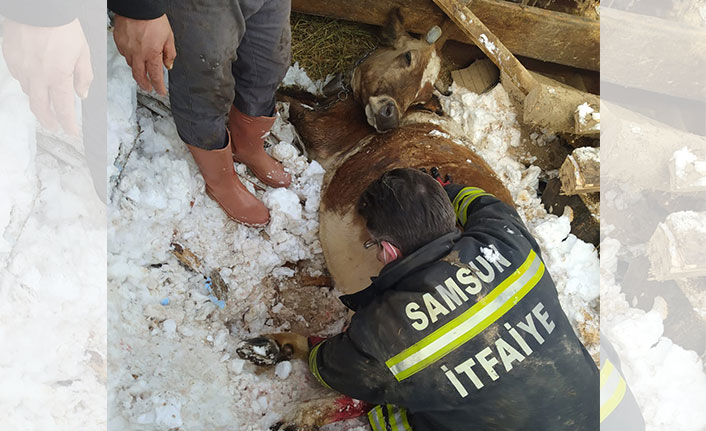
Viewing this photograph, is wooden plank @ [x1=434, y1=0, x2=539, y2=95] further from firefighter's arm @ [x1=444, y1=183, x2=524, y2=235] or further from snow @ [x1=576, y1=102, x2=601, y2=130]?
firefighter's arm @ [x1=444, y1=183, x2=524, y2=235]

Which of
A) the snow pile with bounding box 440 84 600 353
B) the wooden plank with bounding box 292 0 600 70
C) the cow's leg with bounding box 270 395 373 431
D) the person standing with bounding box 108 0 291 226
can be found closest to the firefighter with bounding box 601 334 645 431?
the snow pile with bounding box 440 84 600 353

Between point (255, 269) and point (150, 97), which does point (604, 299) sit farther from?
point (150, 97)

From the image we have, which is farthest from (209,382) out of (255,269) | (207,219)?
(207,219)

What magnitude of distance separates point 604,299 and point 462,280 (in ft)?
5.08

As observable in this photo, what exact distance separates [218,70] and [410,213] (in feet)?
2.89

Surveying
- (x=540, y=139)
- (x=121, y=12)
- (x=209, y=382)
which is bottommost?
(x=209, y=382)

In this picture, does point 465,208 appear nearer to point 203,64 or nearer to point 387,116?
point 387,116

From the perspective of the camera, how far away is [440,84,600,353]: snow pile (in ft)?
9.10

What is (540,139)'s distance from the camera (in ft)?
10.4

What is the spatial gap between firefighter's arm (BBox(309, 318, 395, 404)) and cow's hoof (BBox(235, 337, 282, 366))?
1.22 ft

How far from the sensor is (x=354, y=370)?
1.90m

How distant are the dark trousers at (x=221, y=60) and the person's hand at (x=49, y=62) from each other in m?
0.39

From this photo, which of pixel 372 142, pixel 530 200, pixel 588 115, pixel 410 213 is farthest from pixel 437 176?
pixel 588 115

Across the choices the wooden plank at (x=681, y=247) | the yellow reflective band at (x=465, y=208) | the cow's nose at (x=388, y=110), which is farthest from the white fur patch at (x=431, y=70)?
the wooden plank at (x=681, y=247)
